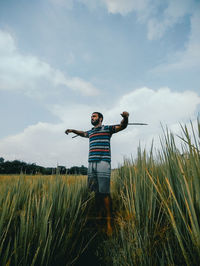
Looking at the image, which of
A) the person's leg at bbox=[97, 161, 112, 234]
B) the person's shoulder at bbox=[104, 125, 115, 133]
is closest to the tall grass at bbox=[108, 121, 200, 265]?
the person's leg at bbox=[97, 161, 112, 234]

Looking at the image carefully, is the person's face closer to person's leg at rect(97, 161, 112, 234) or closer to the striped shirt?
the striped shirt

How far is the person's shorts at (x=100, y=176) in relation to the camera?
287cm

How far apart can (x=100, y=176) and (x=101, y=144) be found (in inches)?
22.9

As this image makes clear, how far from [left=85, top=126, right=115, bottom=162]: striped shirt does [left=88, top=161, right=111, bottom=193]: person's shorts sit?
0.11 m

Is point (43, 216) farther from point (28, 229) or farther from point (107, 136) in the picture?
point (107, 136)

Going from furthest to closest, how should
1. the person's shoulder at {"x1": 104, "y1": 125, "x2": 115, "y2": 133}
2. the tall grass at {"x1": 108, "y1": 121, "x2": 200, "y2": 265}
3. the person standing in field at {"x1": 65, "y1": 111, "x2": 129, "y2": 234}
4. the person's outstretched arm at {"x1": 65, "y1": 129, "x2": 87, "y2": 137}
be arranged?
the person's outstretched arm at {"x1": 65, "y1": 129, "x2": 87, "y2": 137}, the person's shoulder at {"x1": 104, "y1": 125, "x2": 115, "y2": 133}, the person standing in field at {"x1": 65, "y1": 111, "x2": 129, "y2": 234}, the tall grass at {"x1": 108, "y1": 121, "x2": 200, "y2": 265}

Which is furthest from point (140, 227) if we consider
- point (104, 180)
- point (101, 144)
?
point (101, 144)

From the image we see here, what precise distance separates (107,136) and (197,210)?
8.35 feet

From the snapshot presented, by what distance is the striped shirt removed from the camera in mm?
3043

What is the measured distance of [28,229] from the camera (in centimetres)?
97

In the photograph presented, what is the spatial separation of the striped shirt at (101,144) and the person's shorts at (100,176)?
108 millimetres

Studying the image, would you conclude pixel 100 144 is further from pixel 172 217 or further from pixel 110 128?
pixel 172 217

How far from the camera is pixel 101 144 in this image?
3098 mm

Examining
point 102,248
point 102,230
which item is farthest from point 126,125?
point 102,248
